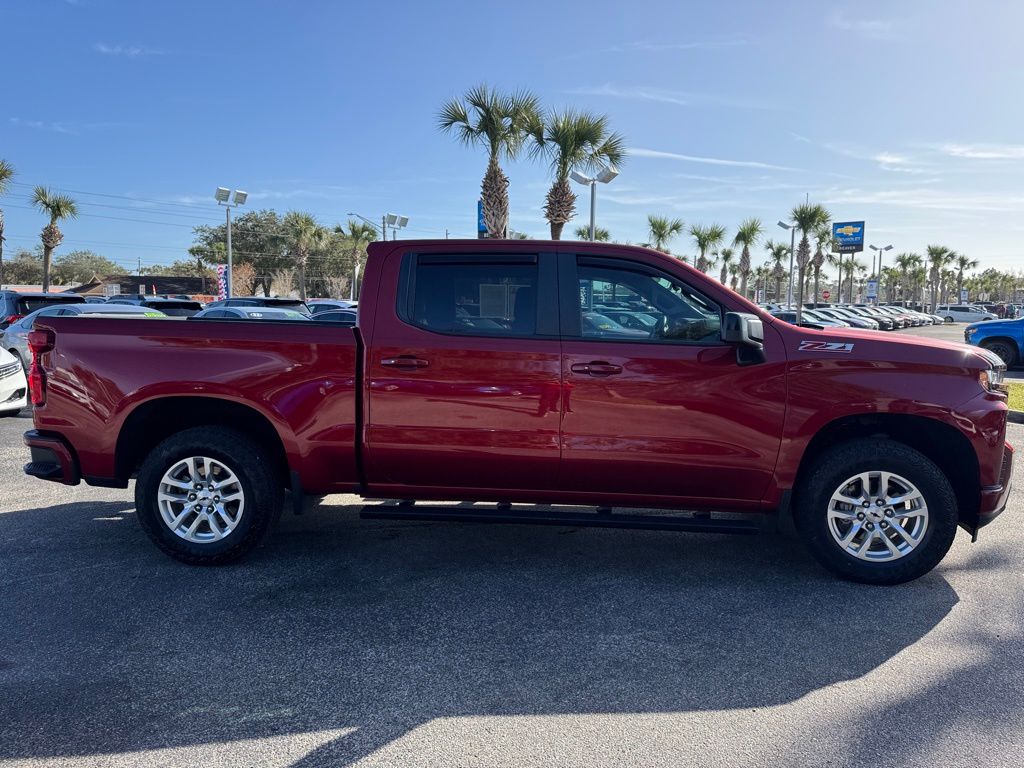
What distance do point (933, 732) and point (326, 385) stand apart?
343 centimetres

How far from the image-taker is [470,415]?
14.0 feet

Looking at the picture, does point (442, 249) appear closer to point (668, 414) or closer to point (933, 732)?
point (668, 414)

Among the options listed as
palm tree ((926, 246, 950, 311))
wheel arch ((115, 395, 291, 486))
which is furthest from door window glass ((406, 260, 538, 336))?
palm tree ((926, 246, 950, 311))

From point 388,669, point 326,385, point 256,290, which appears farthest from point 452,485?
point 256,290

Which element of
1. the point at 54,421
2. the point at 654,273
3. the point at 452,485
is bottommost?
the point at 452,485

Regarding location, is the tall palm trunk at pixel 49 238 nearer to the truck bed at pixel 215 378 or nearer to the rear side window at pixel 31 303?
the rear side window at pixel 31 303

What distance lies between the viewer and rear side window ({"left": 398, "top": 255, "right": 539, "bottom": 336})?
4.36 meters

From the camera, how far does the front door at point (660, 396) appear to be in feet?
13.7

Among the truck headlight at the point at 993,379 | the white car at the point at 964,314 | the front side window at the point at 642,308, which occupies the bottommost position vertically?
the truck headlight at the point at 993,379

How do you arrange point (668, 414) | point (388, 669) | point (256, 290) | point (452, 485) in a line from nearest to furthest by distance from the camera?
point (388, 669)
point (668, 414)
point (452, 485)
point (256, 290)

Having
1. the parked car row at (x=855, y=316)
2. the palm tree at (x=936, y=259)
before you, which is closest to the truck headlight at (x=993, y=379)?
the parked car row at (x=855, y=316)

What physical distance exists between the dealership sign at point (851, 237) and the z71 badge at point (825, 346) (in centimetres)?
5914

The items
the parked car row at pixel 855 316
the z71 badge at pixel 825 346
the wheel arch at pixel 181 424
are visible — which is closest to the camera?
the z71 badge at pixel 825 346

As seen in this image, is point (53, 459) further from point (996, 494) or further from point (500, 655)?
point (996, 494)
